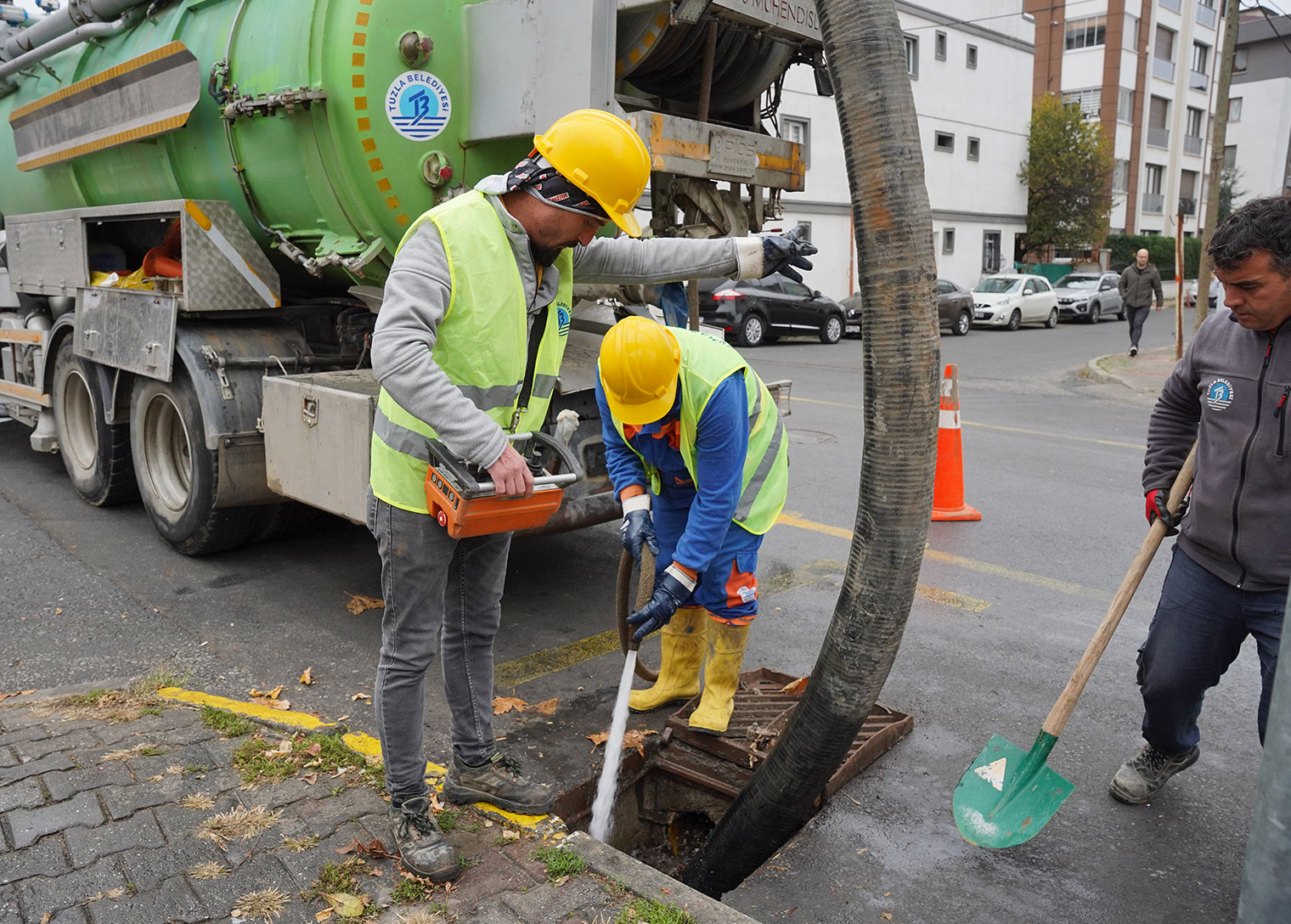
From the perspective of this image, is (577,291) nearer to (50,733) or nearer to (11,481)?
(50,733)

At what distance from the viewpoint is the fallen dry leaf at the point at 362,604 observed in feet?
15.6

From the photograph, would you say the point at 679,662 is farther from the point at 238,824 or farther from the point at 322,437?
the point at 322,437

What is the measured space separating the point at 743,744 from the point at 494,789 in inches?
36.9

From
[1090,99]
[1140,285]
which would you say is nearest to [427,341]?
[1140,285]

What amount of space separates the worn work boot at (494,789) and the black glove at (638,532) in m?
0.80

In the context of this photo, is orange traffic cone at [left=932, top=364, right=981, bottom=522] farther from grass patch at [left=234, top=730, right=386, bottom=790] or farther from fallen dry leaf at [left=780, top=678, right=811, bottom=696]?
grass patch at [left=234, top=730, right=386, bottom=790]

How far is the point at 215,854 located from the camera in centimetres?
263

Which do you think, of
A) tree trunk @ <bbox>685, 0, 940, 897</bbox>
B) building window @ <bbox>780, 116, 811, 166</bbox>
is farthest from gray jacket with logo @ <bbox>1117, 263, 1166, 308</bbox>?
tree trunk @ <bbox>685, 0, 940, 897</bbox>

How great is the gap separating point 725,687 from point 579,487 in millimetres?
1311

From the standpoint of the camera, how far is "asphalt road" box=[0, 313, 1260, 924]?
9.27 feet

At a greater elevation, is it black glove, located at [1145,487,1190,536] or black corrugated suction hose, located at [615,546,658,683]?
black glove, located at [1145,487,1190,536]

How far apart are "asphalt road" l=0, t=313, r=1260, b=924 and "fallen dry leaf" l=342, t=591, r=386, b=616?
0.05 metres

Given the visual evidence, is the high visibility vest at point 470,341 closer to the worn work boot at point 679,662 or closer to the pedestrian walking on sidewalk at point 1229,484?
the worn work boot at point 679,662

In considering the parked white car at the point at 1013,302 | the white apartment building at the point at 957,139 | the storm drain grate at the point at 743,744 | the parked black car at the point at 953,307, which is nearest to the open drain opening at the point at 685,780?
the storm drain grate at the point at 743,744
